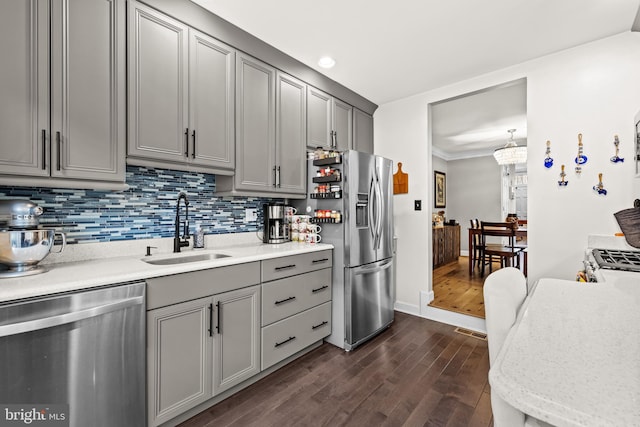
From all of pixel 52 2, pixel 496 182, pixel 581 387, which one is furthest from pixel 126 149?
pixel 496 182

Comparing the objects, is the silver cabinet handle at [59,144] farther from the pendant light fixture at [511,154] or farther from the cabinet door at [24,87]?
the pendant light fixture at [511,154]

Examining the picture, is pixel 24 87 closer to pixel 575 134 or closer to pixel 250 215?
pixel 250 215

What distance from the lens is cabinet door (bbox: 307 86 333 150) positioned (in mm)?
2772

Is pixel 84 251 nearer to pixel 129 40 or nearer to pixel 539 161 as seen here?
pixel 129 40

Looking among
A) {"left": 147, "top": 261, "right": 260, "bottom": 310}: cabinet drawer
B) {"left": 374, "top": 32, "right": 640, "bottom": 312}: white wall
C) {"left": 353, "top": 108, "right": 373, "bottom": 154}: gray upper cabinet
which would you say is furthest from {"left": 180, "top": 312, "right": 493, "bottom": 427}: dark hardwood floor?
{"left": 353, "top": 108, "right": 373, "bottom": 154}: gray upper cabinet

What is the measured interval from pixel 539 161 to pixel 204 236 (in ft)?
9.58

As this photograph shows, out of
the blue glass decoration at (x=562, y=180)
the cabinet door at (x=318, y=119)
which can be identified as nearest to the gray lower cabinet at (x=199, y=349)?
the cabinet door at (x=318, y=119)

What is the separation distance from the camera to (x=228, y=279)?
5.77ft

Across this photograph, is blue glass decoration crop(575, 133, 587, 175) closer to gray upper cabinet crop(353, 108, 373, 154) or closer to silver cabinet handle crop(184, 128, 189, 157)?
gray upper cabinet crop(353, 108, 373, 154)

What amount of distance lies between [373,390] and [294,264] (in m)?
1.00

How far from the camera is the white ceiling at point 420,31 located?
1.90 metres

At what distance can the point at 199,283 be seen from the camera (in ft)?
5.32

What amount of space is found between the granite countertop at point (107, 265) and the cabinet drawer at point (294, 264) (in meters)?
0.05

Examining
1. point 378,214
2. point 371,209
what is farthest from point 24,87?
point 378,214
